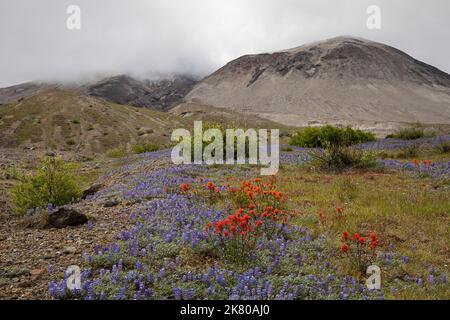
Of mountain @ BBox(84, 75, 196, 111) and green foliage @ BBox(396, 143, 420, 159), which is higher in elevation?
mountain @ BBox(84, 75, 196, 111)

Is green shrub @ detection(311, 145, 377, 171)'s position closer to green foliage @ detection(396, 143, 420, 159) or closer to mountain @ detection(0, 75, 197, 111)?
green foliage @ detection(396, 143, 420, 159)

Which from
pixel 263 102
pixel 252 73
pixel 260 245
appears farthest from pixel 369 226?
pixel 252 73

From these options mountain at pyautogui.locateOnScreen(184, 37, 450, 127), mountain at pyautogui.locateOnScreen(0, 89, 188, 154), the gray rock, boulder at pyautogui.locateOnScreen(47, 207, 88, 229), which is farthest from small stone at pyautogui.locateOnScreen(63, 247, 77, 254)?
mountain at pyautogui.locateOnScreen(184, 37, 450, 127)

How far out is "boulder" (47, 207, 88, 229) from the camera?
21.2 feet

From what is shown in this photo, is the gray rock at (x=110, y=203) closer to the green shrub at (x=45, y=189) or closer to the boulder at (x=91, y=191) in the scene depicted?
the green shrub at (x=45, y=189)

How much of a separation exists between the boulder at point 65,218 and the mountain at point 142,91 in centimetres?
14708

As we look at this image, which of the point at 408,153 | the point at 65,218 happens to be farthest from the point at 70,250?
the point at 408,153

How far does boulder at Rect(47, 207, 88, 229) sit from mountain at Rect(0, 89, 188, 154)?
28.7 m

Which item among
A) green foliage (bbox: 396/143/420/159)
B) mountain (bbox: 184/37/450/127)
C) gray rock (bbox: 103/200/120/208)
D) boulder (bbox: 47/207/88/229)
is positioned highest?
mountain (bbox: 184/37/450/127)

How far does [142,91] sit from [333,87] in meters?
83.4

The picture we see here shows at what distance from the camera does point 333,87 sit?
429 ft

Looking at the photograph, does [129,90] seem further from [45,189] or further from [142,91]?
[45,189]

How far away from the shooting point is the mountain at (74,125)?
37125 millimetres
